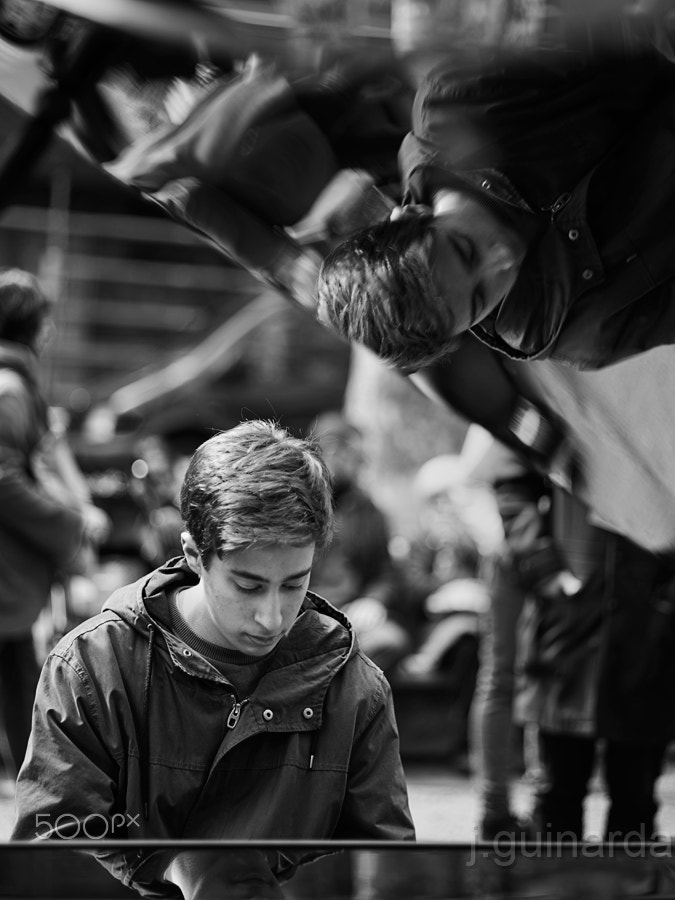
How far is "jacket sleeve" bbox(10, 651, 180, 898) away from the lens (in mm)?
1560

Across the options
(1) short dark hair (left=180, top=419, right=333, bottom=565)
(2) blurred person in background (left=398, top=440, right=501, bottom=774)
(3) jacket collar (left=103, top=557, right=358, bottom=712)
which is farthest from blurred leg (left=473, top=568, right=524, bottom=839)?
(1) short dark hair (left=180, top=419, right=333, bottom=565)

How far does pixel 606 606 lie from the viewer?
3.06m

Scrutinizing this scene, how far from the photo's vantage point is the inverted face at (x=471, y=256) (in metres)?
1.65

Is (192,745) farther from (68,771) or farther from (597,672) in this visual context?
(597,672)

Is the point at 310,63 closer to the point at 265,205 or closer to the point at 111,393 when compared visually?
the point at 265,205

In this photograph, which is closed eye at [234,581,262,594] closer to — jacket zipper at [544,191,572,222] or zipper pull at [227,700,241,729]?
zipper pull at [227,700,241,729]

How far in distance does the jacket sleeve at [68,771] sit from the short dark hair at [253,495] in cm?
23

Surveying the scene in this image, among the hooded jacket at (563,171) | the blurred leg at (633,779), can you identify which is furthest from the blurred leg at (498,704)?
the hooded jacket at (563,171)

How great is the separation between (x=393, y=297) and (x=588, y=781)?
1879 millimetres

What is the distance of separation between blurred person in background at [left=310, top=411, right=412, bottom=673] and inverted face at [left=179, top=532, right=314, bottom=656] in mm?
3248

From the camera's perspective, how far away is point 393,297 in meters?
1.61

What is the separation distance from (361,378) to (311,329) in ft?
3.08

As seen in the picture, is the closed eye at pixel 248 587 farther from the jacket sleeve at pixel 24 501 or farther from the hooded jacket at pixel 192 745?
the jacket sleeve at pixel 24 501

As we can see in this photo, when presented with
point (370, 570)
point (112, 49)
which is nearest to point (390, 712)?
point (112, 49)
